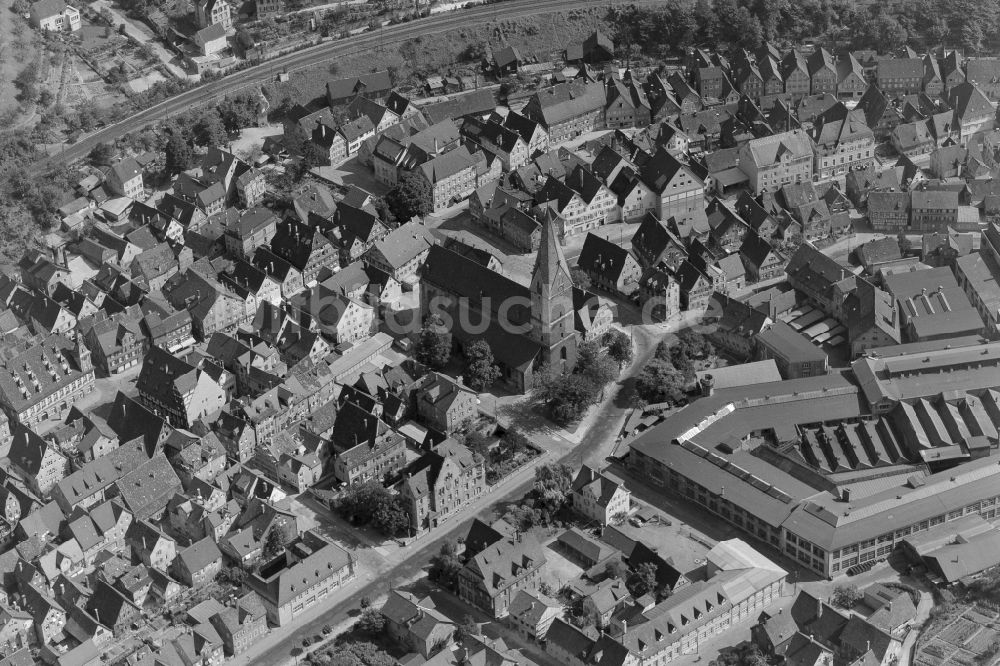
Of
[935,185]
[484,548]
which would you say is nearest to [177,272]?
[484,548]

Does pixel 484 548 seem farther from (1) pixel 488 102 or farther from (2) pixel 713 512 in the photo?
(1) pixel 488 102

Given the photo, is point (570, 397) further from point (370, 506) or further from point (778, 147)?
point (778, 147)

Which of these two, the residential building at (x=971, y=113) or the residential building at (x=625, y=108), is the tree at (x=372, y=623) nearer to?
the residential building at (x=625, y=108)

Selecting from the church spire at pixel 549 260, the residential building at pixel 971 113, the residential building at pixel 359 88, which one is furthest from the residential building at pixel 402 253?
the residential building at pixel 971 113

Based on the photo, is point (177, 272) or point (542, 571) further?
point (177, 272)

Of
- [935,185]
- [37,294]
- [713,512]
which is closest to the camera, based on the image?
[713,512]

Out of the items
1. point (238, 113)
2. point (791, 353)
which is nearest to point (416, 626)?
point (791, 353)

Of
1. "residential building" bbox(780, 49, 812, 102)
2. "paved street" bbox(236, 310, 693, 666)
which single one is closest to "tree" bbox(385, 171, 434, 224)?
"paved street" bbox(236, 310, 693, 666)
